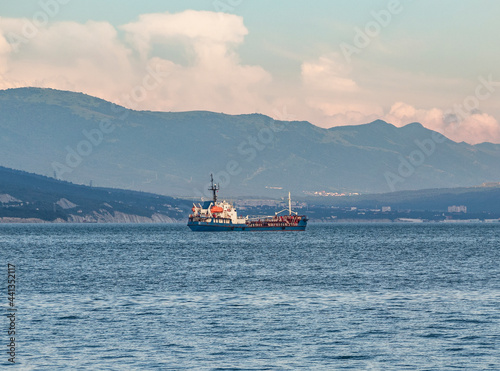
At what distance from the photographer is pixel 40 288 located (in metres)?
87.3

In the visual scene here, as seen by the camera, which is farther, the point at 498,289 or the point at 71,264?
the point at 71,264

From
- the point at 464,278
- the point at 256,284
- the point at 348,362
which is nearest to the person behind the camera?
the point at 348,362

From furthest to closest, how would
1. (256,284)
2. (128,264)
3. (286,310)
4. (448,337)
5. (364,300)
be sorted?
(128,264) < (256,284) < (364,300) < (286,310) < (448,337)

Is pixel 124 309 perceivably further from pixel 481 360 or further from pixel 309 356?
pixel 481 360

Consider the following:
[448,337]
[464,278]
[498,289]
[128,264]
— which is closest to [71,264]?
[128,264]

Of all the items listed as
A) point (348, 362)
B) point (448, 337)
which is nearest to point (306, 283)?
point (448, 337)

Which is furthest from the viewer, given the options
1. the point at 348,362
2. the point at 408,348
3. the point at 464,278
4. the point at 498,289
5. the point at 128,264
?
the point at 128,264

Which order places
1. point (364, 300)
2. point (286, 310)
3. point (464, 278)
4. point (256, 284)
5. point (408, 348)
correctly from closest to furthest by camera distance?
1. point (408, 348)
2. point (286, 310)
3. point (364, 300)
4. point (256, 284)
5. point (464, 278)

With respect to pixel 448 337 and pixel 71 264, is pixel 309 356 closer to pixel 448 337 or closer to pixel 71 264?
pixel 448 337

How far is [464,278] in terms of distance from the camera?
99.2 m

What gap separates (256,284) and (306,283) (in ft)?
18.8

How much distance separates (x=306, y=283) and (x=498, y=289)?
20772mm

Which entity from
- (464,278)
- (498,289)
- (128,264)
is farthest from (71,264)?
(498,289)

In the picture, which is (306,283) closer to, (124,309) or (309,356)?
(124,309)
